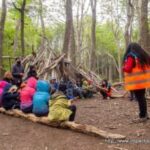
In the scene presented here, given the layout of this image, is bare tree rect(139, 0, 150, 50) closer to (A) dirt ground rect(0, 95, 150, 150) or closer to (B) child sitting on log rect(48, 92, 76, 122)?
(A) dirt ground rect(0, 95, 150, 150)

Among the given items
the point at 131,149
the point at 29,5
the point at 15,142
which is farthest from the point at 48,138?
the point at 29,5

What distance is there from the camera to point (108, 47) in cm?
5547

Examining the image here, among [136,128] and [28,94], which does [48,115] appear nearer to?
[28,94]

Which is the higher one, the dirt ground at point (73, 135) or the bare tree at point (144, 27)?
the bare tree at point (144, 27)

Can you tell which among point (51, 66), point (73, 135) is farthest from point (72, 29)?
point (73, 135)

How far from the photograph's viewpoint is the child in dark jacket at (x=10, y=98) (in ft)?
30.8

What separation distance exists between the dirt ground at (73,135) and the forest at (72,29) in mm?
3238

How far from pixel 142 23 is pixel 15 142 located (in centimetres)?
591

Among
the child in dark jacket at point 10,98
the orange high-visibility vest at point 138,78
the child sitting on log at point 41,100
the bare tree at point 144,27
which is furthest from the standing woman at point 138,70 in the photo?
the child in dark jacket at point 10,98

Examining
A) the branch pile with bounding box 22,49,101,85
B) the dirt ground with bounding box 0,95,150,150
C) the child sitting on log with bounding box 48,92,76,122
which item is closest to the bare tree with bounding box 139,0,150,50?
the dirt ground with bounding box 0,95,150,150

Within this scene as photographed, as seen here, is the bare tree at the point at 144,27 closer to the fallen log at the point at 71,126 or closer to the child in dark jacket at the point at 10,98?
the child in dark jacket at the point at 10,98

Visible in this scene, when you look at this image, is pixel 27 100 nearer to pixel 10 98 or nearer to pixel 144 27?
pixel 10 98

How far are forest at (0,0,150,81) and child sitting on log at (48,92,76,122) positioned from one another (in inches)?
154

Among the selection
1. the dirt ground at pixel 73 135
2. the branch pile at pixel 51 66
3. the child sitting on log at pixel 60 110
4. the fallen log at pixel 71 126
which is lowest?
the dirt ground at pixel 73 135
